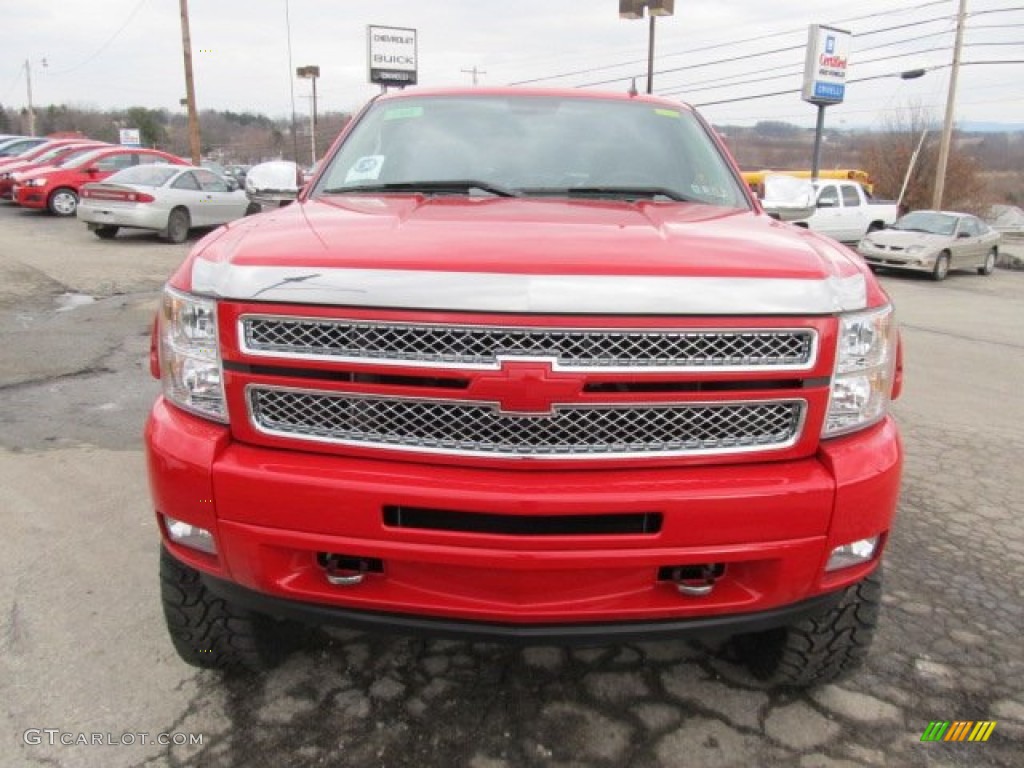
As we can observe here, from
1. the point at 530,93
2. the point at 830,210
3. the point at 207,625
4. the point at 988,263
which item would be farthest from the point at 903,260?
the point at 207,625

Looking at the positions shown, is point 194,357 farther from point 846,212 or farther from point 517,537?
point 846,212

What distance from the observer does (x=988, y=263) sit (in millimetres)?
19281

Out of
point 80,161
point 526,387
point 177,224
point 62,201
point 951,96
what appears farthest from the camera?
point 951,96

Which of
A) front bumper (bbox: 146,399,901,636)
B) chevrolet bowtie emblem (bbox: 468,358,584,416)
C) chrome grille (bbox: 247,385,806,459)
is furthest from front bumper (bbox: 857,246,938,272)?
chevrolet bowtie emblem (bbox: 468,358,584,416)

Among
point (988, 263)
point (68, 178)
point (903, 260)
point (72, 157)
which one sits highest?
point (72, 157)

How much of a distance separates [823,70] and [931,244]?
10772 millimetres

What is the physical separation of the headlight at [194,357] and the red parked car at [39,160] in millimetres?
21311


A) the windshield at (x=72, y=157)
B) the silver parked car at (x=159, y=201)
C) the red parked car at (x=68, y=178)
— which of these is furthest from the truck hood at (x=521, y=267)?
the windshield at (x=72, y=157)

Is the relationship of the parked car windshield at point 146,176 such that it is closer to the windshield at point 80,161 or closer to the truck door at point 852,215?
the windshield at point 80,161

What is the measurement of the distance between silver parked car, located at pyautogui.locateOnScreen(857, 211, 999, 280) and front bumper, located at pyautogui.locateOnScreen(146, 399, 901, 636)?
16618 mm

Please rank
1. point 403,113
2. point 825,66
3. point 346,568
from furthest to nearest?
point 825,66, point 403,113, point 346,568

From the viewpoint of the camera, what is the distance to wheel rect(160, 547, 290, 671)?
2.43m

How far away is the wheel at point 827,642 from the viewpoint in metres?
2.45

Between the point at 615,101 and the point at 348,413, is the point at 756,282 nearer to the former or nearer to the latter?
the point at 348,413
